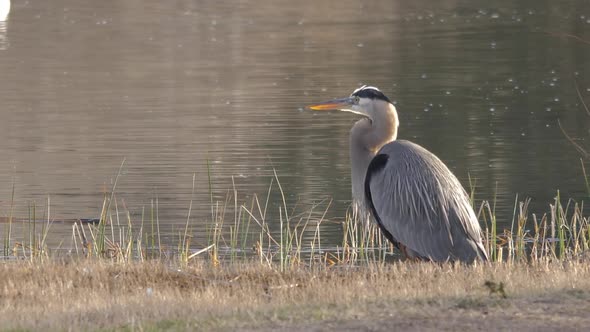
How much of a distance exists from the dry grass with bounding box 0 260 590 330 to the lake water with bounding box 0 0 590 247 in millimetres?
2051

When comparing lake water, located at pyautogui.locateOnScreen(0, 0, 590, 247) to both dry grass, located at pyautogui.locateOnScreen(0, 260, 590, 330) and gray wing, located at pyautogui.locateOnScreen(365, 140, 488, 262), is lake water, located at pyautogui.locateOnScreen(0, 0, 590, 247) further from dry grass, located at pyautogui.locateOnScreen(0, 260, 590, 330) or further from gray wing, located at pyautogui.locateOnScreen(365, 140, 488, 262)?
dry grass, located at pyautogui.locateOnScreen(0, 260, 590, 330)

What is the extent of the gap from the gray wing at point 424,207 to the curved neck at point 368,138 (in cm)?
62

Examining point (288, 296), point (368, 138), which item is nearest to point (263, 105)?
point (368, 138)

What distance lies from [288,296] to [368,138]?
3067 millimetres

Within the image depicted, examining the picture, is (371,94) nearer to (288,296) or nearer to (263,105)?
(288,296)

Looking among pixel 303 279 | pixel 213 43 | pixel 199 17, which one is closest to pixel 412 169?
pixel 303 279

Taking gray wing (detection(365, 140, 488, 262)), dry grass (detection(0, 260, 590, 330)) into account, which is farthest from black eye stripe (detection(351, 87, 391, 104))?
dry grass (detection(0, 260, 590, 330))

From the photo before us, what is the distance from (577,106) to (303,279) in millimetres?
12498

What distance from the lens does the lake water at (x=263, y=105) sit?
43.8 ft

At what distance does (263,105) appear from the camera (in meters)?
19.8

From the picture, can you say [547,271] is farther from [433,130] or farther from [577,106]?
[577,106]

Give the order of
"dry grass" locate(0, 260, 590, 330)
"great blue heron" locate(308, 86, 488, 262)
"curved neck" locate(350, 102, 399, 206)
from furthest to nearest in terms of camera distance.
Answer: "curved neck" locate(350, 102, 399, 206) < "great blue heron" locate(308, 86, 488, 262) < "dry grass" locate(0, 260, 590, 330)

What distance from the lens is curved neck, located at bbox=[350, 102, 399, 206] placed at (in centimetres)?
943

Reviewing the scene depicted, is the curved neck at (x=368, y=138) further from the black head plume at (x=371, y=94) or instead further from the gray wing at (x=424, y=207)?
the gray wing at (x=424, y=207)
